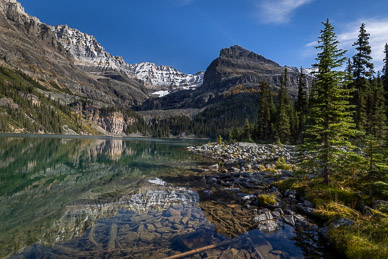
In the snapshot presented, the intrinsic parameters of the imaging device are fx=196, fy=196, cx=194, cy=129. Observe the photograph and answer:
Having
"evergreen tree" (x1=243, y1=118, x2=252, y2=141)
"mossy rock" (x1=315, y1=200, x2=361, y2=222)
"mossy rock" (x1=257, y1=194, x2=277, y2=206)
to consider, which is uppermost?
"evergreen tree" (x1=243, y1=118, x2=252, y2=141)

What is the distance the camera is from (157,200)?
13.5 m

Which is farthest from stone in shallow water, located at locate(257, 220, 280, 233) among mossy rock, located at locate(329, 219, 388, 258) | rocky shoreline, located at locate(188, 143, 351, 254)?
mossy rock, located at locate(329, 219, 388, 258)

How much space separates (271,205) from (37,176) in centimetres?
2264

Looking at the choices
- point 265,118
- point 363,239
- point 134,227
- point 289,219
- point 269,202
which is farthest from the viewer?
point 265,118

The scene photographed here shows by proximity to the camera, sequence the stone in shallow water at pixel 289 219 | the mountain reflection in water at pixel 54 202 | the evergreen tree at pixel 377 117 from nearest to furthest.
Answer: the mountain reflection in water at pixel 54 202, the stone in shallow water at pixel 289 219, the evergreen tree at pixel 377 117

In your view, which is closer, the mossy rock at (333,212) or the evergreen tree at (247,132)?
the mossy rock at (333,212)

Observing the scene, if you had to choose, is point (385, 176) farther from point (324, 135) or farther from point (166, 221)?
point (166, 221)

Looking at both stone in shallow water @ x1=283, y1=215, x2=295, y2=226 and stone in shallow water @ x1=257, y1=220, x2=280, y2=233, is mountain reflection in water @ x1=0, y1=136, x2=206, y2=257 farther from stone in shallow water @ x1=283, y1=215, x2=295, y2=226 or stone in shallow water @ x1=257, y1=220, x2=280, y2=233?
stone in shallow water @ x1=283, y1=215, x2=295, y2=226

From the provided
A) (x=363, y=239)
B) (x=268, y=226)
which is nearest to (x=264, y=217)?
(x=268, y=226)

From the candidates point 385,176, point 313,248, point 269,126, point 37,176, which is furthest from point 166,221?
point 269,126

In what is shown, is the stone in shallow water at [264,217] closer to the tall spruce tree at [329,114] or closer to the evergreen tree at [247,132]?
the tall spruce tree at [329,114]

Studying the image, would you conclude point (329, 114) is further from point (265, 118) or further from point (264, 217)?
point (265, 118)

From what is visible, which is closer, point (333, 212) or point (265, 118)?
point (333, 212)

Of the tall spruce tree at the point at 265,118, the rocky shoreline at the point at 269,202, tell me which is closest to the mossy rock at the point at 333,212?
the rocky shoreline at the point at 269,202
